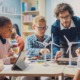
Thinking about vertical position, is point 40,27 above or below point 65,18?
below

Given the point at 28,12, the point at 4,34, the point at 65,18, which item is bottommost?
the point at 4,34

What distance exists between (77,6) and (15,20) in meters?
1.81

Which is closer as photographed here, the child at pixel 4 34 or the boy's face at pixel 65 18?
the child at pixel 4 34

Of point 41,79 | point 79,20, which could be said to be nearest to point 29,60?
point 41,79

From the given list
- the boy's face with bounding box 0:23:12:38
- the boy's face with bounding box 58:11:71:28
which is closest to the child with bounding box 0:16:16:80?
the boy's face with bounding box 0:23:12:38

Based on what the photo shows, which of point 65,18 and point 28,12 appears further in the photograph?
point 28,12

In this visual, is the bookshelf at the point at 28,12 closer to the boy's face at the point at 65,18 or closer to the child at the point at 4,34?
the boy's face at the point at 65,18

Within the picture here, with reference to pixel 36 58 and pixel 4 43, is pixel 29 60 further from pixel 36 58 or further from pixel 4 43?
pixel 4 43

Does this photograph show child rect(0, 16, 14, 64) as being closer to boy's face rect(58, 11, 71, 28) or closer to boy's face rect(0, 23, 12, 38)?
boy's face rect(0, 23, 12, 38)

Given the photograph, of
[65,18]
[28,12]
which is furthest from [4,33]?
[28,12]

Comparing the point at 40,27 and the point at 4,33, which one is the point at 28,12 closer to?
the point at 40,27

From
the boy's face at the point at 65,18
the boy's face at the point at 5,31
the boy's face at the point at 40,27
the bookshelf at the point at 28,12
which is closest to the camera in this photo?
the boy's face at the point at 5,31

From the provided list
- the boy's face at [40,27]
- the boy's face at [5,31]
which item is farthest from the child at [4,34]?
the boy's face at [40,27]

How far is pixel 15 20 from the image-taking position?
5.47 m
